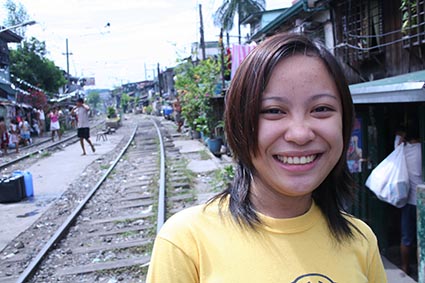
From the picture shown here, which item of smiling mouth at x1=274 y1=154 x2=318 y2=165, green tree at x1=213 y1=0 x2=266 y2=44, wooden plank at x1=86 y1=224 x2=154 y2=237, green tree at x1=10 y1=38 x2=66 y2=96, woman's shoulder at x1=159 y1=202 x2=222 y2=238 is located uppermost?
green tree at x1=213 y1=0 x2=266 y2=44

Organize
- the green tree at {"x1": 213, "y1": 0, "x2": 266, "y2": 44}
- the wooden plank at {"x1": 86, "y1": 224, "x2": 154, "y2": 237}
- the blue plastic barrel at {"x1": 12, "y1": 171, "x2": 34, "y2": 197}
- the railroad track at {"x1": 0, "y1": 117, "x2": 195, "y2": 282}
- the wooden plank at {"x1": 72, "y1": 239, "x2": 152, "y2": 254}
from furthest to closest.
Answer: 1. the green tree at {"x1": 213, "y1": 0, "x2": 266, "y2": 44}
2. the blue plastic barrel at {"x1": 12, "y1": 171, "x2": 34, "y2": 197}
3. the wooden plank at {"x1": 86, "y1": 224, "x2": 154, "y2": 237}
4. the wooden plank at {"x1": 72, "y1": 239, "x2": 152, "y2": 254}
5. the railroad track at {"x1": 0, "y1": 117, "x2": 195, "y2": 282}

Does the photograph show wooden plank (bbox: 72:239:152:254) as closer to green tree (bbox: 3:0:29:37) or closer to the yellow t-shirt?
the yellow t-shirt

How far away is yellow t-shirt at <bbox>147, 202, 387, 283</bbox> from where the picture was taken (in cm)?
124

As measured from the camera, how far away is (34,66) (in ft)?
120

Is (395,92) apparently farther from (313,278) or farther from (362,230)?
(313,278)

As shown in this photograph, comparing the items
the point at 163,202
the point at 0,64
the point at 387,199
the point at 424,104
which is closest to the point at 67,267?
the point at 163,202

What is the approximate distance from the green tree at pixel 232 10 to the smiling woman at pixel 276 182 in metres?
34.0

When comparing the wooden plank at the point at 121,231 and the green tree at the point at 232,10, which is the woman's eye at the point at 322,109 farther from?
the green tree at the point at 232,10

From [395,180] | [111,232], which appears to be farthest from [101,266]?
→ [395,180]

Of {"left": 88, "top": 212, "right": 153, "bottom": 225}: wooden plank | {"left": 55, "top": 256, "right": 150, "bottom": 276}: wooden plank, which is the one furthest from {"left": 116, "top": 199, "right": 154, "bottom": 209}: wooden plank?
{"left": 55, "top": 256, "right": 150, "bottom": 276}: wooden plank

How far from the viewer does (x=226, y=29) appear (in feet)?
114

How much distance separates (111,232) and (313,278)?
6131 millimetres

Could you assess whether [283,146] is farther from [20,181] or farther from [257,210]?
[20,181]

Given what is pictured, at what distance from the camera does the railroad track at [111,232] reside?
536 cm
